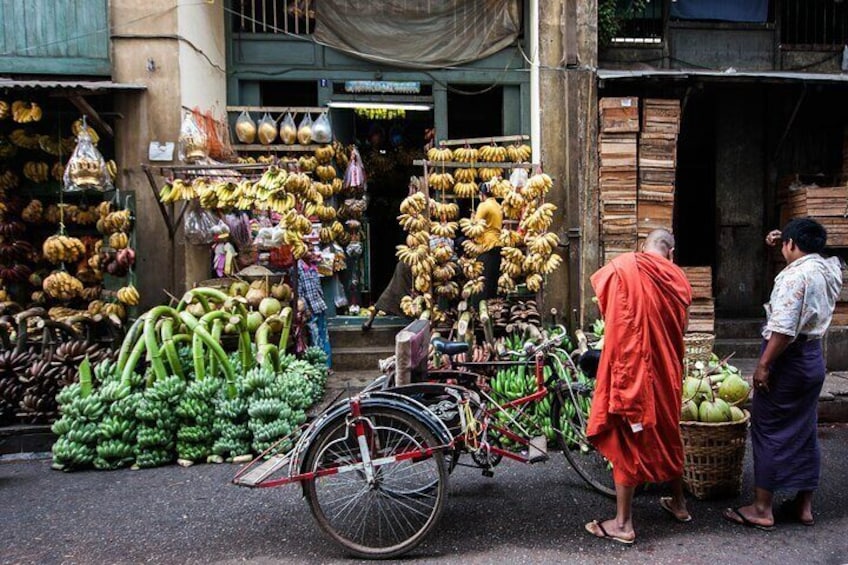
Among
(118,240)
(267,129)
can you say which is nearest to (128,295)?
(118,240)

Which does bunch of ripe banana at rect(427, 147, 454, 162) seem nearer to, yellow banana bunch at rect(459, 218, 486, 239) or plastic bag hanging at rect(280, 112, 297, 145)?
yellow banana bunch at rect(459, 218, 486, 239)

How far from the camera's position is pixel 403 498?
3.85 meters

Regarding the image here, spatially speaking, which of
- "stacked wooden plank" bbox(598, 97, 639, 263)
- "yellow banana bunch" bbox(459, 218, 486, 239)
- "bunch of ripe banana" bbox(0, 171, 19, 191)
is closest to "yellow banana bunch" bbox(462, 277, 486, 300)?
"yellow banana bunch" bbox(459, 218, 486, 239)

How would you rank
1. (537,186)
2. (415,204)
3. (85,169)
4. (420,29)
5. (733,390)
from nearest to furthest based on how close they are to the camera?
(733,390), (85,169), (537,186), (415,204), (420,29)

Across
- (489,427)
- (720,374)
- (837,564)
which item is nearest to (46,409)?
(489,427)

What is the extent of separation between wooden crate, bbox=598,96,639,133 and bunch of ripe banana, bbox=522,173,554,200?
44.8 inches

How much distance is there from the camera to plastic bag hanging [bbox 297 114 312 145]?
792 cm

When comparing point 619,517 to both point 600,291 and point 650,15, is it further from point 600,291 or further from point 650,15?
point 650,15

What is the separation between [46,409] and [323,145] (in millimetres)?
4486

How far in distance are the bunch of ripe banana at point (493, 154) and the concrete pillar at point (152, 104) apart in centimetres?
360

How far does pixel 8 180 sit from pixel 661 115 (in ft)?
26.4

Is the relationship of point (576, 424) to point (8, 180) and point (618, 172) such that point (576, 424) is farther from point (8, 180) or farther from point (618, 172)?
point (8, 180)

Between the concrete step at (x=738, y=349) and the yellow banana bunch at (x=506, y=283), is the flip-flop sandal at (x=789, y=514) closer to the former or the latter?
the yellow banana bunch at (x=506, y=283)

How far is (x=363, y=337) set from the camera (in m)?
7.97
